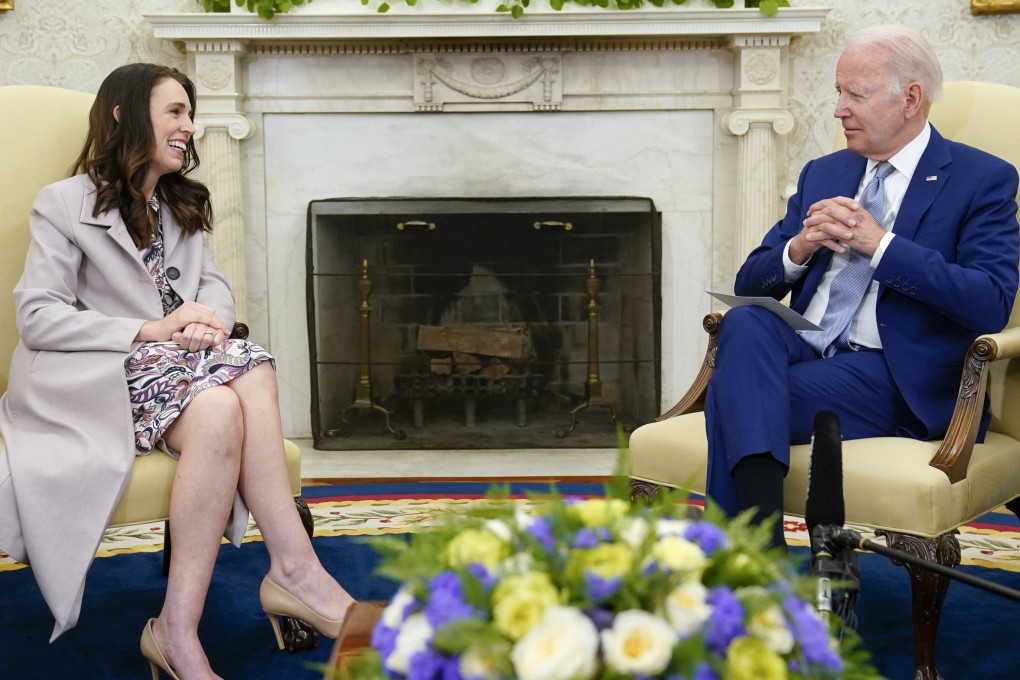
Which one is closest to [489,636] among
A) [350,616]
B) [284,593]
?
[350,616]

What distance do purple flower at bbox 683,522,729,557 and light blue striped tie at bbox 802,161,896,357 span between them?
1.39 m

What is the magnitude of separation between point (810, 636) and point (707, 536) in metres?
0.10

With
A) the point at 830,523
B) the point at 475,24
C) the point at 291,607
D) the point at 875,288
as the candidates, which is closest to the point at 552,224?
the point at 475,24

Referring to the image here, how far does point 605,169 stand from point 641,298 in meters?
0.50

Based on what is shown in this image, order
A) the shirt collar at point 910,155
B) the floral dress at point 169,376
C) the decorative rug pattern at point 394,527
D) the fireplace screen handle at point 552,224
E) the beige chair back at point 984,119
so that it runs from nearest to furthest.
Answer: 1. the floral dress at point 169,376
2. the shirt collar at point 910,155
3. the beige chair back at point 984,119
4. the decorative rug pattern at point 394,527
5. the fireplace screen handle at point 552,224

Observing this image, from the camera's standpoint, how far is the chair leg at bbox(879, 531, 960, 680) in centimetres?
179

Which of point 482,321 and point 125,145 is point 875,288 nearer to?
point 125,145

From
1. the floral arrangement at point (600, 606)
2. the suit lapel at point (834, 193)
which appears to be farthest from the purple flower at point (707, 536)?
the suit lapel at point (834, 193)

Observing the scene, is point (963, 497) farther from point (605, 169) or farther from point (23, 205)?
point (605, 169)

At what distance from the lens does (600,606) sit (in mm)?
773

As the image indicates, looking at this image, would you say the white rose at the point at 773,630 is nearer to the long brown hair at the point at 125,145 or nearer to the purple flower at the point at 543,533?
the purple flower at the point at 543,533

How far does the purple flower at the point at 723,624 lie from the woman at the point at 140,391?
50.6 inches

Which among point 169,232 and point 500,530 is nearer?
point 500,530

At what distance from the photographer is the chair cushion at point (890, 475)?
5.91ft
